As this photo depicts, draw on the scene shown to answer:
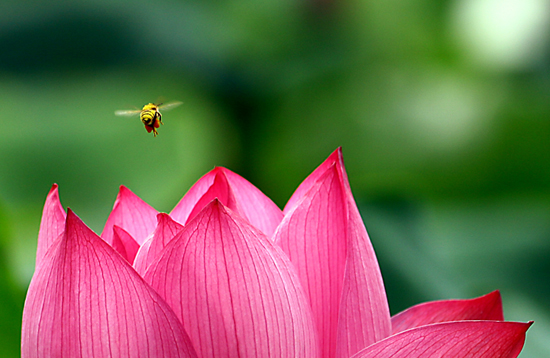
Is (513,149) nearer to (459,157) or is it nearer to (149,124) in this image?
(459,157)

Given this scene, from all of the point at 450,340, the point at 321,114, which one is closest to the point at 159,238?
the point at 450,340

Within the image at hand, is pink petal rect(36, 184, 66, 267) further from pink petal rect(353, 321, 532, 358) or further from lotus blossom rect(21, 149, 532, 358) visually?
pink petal rect(353, 321, 532, 358)

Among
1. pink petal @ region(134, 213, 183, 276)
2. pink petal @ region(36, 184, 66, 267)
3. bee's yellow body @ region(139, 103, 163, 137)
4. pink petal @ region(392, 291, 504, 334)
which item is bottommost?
pink petal @ region(392, 291, 504, 334)

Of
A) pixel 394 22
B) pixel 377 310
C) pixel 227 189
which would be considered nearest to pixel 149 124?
pixel 227 189

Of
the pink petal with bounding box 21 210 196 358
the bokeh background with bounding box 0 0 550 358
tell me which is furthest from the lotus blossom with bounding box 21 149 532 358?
the bokeh background with bounding box 0 0 550 358

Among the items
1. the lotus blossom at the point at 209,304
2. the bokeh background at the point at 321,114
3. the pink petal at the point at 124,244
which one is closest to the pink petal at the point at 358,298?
the lotus blossom at the point at 209,304

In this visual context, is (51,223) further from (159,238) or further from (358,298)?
(358,298)

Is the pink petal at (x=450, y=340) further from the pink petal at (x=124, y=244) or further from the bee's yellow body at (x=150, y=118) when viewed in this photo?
the bee's yellow body at (x=150, y=118)
